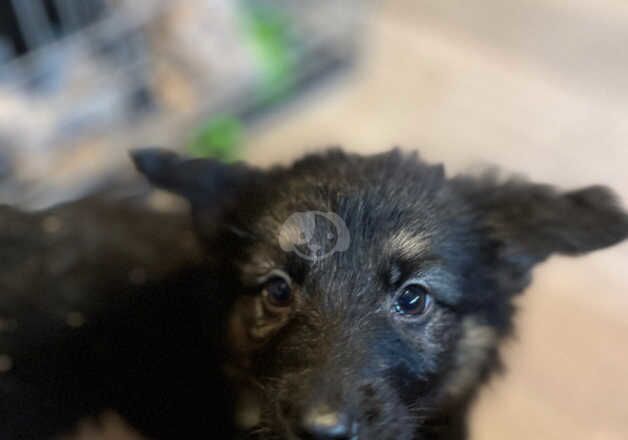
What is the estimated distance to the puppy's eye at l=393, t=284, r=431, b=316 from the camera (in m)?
1.56

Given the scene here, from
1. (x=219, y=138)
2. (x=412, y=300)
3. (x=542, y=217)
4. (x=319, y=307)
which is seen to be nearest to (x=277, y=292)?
(x=319, y=307)

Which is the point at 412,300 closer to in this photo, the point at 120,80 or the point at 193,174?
the point at 193,174

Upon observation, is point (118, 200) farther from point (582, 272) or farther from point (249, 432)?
point (582, 272)

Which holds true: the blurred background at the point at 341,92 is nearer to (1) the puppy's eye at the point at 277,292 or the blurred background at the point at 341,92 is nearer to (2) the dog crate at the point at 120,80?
(2) the dog crate at the point at 120,80

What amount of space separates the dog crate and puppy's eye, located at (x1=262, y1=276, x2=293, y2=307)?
1163 mm

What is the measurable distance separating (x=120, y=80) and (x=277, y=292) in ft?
4.97

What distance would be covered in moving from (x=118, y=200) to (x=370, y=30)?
1.48m

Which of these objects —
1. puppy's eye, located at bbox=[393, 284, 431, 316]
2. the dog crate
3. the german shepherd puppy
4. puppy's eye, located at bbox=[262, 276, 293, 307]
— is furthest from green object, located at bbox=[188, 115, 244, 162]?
puppy's eye, located at bbox=[393, 284, 431, 316]

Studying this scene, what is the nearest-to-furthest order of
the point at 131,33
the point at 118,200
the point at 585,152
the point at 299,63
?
the point at 118,200
the point at 585,152
the point at 131,33
the point at 299,63

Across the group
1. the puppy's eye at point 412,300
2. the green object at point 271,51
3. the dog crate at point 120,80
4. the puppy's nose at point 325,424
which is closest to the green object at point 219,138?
the dog crate at point 120,80

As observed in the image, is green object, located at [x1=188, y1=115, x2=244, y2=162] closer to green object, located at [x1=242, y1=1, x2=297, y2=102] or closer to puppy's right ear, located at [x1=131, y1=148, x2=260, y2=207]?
green object, located at [x1=242, y1=1, x2=297, y2=102]

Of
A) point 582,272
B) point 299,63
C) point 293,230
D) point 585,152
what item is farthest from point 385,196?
point 299,63

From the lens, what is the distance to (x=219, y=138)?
2.80 meters

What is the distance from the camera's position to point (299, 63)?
3047mm
